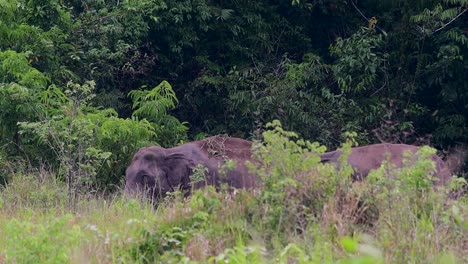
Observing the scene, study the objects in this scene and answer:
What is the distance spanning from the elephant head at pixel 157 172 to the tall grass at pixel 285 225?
3.68m

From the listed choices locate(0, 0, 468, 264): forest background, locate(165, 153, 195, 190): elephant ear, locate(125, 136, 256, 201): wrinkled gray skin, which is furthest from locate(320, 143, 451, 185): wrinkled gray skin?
locate(165, 153, 195, 190): elephant ear

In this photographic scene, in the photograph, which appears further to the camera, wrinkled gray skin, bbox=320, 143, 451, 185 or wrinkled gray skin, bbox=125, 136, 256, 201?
wrinkled gray skin, bbox=125, 136, 256, 201

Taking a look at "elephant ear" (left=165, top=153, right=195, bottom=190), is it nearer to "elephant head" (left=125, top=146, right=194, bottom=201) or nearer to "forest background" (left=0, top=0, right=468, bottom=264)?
"elephant head" (left=125, top=146, right=194, bottom=201)

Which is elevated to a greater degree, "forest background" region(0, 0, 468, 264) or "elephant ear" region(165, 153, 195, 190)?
"forest background" region(0, 0, 468, 264)

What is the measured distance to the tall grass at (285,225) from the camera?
6.57m

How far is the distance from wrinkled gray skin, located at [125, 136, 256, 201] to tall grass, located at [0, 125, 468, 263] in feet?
12.1

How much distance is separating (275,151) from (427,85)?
32.6ft

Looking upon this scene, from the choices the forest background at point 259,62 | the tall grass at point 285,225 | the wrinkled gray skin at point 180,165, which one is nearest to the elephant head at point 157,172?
the wrinkled gray skin at point 180,165

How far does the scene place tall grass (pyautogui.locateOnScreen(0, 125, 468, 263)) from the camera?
6574mm

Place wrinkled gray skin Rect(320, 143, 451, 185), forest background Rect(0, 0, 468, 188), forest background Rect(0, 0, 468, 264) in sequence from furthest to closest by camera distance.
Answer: forest background Rect(0, 0, 468, 188), wrinkled gray skin Rect(320, 143, 451, 185), forest background Rect(0, 0, 468, 264)

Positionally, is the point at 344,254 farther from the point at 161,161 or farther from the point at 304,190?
the point at 161,161

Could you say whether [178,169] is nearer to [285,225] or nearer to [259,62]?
[285,225]

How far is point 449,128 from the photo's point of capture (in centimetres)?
1611

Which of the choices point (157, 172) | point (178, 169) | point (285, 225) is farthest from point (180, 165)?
point (285, 225)
